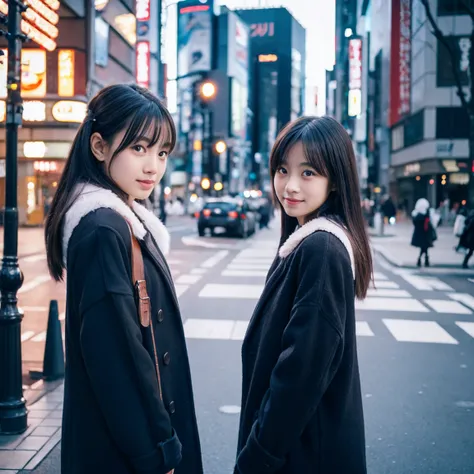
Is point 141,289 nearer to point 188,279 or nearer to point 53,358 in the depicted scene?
point 53,358

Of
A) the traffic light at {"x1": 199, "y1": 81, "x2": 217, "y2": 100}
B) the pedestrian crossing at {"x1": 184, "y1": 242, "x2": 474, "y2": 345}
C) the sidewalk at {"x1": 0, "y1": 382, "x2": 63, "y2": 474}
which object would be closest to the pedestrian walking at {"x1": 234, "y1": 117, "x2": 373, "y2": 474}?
the sidewalk at {"x1": 0, "y1": 382, "x2": 63, "y2": 474}

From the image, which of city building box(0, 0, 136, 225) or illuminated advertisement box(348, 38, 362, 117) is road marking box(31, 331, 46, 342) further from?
illuminated advertisement box(348, 38, 362, 117)

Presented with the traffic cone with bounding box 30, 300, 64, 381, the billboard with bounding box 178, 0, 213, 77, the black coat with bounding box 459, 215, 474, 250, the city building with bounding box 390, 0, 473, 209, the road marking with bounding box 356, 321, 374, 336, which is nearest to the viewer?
the traffic cone with bounding box 30, 300, 64, 381

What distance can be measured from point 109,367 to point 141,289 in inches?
10.8

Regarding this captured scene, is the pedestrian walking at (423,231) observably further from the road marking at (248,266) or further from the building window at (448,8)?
the building window at (448,8)

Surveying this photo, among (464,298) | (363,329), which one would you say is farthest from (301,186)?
(464,298)

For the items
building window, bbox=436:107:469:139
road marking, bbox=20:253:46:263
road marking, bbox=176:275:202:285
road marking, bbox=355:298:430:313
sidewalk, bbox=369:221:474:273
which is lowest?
road marking, bbox=176:275:202:285

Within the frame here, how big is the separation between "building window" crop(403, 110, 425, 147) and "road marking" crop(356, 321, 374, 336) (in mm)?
38475

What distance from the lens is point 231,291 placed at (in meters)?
11.7

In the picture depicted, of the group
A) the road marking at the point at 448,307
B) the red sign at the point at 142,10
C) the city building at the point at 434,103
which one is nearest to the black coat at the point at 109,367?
the road marking at the point at 448,307

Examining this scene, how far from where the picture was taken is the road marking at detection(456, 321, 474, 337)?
8.24 m

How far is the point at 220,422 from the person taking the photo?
4766 mm

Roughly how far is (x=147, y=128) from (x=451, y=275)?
539 inches

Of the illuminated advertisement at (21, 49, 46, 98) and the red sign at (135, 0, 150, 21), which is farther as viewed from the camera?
the red sign at (135, 0, 150, 21)
